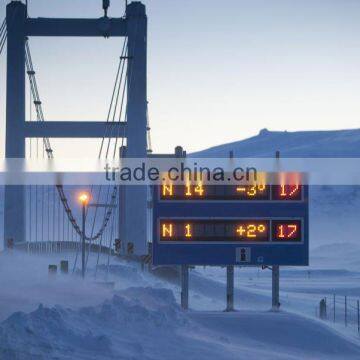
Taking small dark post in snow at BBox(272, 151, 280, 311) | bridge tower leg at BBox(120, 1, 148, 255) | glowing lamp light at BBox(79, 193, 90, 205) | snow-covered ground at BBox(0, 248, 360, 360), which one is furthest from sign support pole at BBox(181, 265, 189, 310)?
bridge tower leg at BBox(120, 1, 148, 255)

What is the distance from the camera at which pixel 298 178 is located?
24375mm

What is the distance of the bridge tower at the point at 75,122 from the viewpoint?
34.8m

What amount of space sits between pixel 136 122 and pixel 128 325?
18.2m

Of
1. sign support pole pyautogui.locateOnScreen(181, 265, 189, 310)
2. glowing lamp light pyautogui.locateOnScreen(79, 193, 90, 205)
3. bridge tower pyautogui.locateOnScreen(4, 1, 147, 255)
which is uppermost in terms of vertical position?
bridge tower pyautogui.locateOnScreen(4, 1, 147, 255)

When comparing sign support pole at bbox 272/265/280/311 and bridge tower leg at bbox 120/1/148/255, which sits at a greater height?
bridge tower leg at bbox 120/1/148/255

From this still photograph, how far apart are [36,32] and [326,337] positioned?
771 inches

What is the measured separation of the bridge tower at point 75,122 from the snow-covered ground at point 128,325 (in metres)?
2.35

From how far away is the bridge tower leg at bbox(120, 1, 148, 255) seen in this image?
34438 mm

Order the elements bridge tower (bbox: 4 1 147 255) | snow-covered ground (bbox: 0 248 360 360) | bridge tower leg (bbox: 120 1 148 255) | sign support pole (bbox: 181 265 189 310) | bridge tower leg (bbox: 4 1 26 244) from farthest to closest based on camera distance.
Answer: bridge tower leg (bbox: 4 1 26 244)
bridge tower (bbox: 4 1 147 255)
bridge tower leg (bbox: 120 1 148 255)
sign support pole (bbox: 181 265 189 310)
snow-covered ground (bbox: 0 248 360 360)

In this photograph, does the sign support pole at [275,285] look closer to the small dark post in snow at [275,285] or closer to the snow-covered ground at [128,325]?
the small dark post in snow at [275,285]

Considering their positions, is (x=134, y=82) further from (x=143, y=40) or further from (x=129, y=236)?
(x=129, y=236)

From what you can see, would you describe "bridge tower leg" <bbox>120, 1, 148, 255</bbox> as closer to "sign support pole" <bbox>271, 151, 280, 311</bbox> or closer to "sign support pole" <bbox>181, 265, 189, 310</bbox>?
"sign support pole" <bbox>181, 265, 189, 310</bbox>

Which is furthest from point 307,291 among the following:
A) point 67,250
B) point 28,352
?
point 28,352

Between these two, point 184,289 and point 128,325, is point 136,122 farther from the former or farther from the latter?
point 128,325
